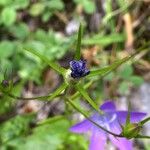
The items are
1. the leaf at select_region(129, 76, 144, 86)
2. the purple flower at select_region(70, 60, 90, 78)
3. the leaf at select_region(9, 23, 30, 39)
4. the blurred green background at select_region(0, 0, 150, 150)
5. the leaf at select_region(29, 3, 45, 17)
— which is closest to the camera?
the purple flower at select_region(70, 60, 90, 78)

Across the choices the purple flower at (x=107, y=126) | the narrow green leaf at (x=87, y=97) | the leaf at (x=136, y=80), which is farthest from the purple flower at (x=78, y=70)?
the leaf at (x=136, y=80)

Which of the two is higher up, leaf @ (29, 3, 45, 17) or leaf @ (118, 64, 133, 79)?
leaf @ (29, 3, 45, 17)

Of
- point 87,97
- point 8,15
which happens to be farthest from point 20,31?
point 87,97

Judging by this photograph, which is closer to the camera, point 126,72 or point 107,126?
point 107,126

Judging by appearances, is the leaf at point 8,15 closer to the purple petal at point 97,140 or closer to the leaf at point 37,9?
the leaf at point 37,9

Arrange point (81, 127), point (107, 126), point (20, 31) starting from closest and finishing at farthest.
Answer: point (81, 127) → point (107, 126) → point (20, 31)

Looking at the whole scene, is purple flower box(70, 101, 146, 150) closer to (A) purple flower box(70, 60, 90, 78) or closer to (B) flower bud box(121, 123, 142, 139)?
(B) flower bud box(121, 123, 142, 139)

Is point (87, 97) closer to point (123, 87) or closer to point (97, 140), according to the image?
point (97, 140)

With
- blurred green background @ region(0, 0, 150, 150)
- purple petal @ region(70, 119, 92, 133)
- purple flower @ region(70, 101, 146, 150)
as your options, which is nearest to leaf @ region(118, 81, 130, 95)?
blurred green background @ region(0, 0, 150, 150)
